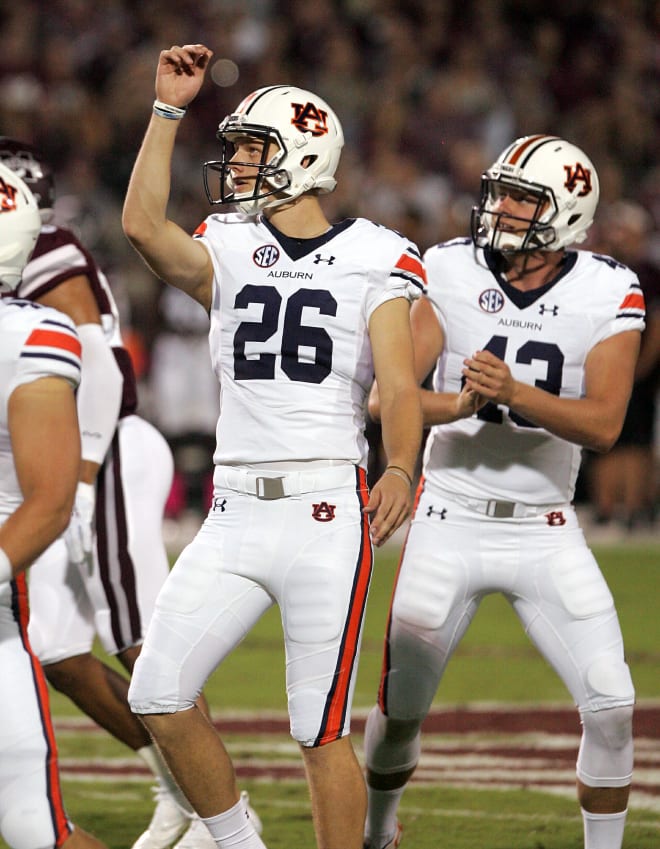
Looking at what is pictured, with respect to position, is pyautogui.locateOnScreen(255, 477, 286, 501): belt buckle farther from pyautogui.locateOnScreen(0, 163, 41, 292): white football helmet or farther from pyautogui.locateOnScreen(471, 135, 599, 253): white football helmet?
pyautogui.locateOnScreen(471, 135, 599, 253): white football helmet

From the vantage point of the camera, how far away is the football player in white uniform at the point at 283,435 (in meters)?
3.05

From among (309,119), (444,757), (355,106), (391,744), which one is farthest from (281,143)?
(355,106)

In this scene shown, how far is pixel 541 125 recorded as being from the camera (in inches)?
428

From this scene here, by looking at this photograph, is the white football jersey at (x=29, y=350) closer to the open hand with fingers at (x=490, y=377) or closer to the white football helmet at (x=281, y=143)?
the white football helmet at (x=281, y=143)

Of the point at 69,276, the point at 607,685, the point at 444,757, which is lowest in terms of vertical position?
the point at 444,757

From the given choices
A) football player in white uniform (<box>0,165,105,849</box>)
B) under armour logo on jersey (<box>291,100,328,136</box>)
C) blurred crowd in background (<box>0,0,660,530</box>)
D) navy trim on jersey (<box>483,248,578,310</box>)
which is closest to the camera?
football player in white uniform (<box>0,165,105,849</box>)

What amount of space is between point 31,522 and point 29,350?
1.05ft

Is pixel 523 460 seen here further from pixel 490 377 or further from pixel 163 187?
pixel 163 187

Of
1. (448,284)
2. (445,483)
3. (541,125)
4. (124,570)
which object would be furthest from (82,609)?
(541,125)

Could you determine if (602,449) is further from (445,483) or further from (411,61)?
(411,61)

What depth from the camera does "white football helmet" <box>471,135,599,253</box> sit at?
12.1 feet

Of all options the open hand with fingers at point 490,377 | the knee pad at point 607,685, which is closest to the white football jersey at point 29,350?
the open hand with fingers at point 490,377

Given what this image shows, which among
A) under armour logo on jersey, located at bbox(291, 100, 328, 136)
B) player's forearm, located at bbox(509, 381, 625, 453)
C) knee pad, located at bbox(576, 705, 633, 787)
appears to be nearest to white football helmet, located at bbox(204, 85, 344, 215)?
under armour logo on jersey, located at bbox(291, 100, 328, 136)

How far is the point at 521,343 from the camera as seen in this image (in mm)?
3662
